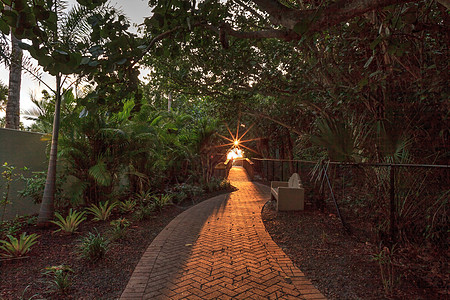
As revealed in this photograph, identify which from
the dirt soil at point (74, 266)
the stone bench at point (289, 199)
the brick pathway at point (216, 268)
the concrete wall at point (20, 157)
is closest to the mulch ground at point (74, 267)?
the dirt soil at point (74, 266)

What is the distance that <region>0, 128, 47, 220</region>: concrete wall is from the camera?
5727 millimetres

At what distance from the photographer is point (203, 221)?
6.54 m

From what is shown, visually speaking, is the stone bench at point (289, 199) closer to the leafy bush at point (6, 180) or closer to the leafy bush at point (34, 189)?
the leafy bush at point (34, 189)

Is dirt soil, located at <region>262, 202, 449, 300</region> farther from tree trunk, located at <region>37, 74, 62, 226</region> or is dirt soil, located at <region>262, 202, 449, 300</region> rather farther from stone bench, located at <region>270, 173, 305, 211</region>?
tree trunk, located at <region>37, 74, 62, 226</region>

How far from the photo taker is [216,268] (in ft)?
12.2

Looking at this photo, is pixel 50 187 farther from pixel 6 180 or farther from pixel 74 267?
pixel 74 267

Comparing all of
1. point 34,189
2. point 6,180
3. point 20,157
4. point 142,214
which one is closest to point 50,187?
point 34,189

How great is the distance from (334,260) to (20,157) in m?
7.07

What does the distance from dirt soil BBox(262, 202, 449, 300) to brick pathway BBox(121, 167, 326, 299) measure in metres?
0.21

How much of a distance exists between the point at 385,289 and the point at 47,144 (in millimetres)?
7632

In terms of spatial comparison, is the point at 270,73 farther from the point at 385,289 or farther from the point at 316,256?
the point at 385,289

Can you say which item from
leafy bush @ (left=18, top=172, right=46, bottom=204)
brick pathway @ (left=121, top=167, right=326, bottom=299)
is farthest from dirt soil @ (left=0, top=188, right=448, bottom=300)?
leafy bush @ (left=18, top=172, right=46, bottom=204)

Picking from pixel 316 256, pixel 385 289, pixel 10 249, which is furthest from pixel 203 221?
pixel 385 289

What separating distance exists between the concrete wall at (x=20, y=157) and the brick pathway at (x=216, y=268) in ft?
11.4
